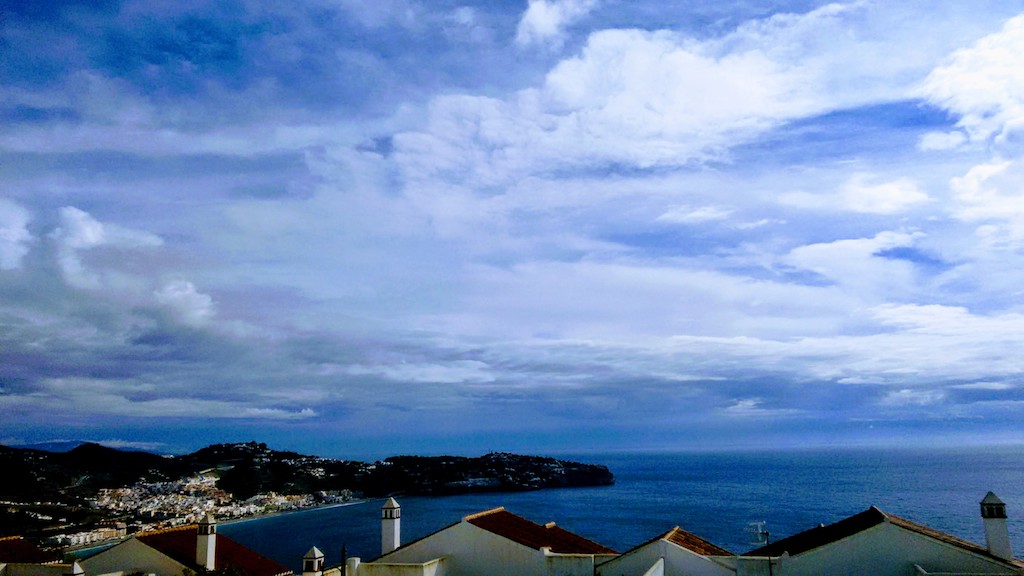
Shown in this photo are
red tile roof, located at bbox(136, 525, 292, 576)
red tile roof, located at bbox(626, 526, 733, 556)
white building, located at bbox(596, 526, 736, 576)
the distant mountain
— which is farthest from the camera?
the distant mountain

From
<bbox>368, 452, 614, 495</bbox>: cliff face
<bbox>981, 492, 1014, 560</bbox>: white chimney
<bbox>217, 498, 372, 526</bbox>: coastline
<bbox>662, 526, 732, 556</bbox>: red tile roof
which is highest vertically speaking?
<bbox>981, 492, 1014, 560</bbox>: white chimney

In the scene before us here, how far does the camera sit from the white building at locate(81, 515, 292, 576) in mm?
21797

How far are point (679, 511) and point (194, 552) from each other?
86748 millimetres

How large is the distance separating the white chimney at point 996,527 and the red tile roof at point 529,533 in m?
10.2

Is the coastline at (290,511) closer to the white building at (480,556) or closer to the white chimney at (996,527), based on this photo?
the white building at (480,556)

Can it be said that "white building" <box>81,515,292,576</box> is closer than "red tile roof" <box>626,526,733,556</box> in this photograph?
No

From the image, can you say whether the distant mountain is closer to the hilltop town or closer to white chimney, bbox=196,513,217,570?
the hilltop town

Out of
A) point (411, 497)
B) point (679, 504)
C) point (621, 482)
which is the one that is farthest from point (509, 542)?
point (621, 482)

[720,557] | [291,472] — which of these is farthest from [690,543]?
[291,472]

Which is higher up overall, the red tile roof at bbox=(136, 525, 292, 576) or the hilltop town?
the red tile roof at bbox=(136, 525, 292, 576)

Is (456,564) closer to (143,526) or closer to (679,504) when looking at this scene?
(143,526)

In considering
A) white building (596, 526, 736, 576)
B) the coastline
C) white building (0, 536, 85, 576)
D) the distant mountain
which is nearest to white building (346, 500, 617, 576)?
white building (596, 526, 736, 576)

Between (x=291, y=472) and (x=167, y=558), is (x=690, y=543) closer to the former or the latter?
(x=167, y=558)

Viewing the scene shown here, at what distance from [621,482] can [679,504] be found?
2516 inches
